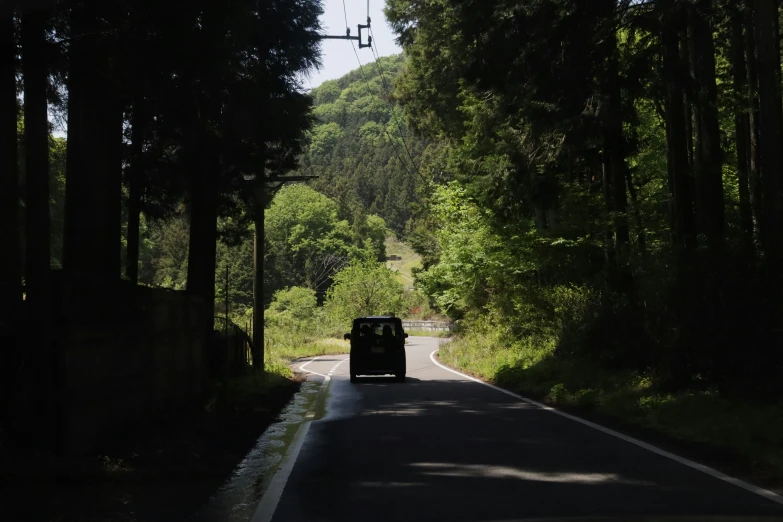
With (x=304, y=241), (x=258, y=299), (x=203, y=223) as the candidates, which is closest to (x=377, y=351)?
(x=258, y=299)

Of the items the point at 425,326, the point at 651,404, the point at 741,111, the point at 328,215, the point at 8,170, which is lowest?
the point at 651,404

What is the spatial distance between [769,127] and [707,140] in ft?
8.60

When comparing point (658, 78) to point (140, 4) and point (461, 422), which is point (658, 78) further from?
point (140, 4)

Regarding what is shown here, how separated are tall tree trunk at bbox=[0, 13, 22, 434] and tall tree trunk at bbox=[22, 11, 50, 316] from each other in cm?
40

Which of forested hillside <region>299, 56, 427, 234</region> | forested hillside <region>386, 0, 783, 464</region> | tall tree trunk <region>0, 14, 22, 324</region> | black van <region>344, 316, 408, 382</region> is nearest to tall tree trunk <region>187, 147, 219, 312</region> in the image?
black van <region>344, 316, 408, 382</region>

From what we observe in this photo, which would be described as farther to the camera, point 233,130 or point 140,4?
point 233,130

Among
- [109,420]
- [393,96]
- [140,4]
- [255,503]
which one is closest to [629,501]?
[255,503]

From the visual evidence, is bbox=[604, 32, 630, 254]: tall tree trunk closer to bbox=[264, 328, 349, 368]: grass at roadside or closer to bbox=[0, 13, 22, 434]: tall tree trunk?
bbox=[0, 13, 22, 434]: tall tree trunk

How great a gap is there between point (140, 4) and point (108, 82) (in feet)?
5.80

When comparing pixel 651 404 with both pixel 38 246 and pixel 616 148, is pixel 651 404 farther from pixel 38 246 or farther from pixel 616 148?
pixel 38 246

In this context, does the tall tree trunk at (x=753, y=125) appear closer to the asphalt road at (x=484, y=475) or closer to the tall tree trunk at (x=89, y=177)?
the asphalt road at (x=484, y=475)

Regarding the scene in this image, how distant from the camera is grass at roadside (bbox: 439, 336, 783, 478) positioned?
32.3ft

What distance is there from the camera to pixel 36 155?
9.21m

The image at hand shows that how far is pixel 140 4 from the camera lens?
10.9 m
